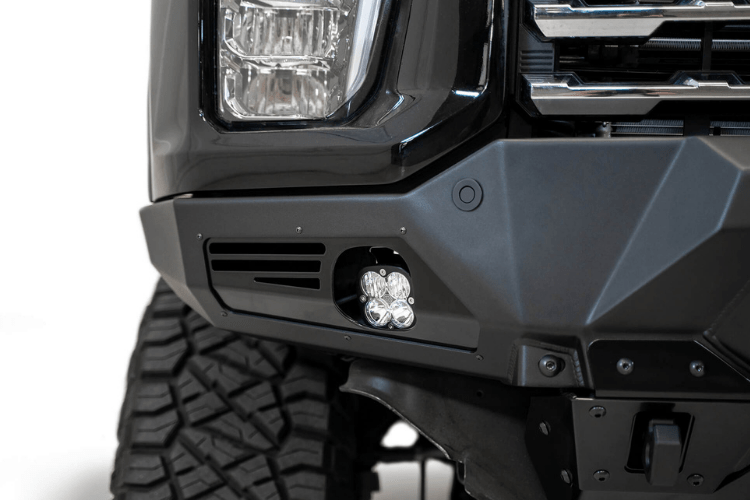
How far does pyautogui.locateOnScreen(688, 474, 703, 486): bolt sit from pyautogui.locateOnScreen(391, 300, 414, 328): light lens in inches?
17.6

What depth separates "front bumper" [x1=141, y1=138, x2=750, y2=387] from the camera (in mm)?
808

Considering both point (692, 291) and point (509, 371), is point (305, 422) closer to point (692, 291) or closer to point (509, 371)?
A: point (509, 371)

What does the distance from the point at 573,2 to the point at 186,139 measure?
544 millimetres

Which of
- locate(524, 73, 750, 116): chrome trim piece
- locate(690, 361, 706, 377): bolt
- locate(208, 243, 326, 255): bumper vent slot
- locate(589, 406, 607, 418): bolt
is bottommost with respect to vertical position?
locate(589, 406, 607, 418): bolt

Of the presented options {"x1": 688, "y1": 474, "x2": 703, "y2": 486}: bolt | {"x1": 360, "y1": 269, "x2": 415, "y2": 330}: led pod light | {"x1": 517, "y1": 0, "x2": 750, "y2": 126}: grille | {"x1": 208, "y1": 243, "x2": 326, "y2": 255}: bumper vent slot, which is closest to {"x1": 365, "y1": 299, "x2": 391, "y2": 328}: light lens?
{"x1": 360, "y1": 269, "x2": 415, "y2": 330}: led pod light

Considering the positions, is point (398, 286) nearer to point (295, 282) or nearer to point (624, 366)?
point (295, 282)

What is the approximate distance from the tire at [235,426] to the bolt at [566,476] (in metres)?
0.40

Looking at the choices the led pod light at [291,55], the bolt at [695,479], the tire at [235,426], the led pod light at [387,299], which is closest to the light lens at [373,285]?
the led pod light at [387,299]

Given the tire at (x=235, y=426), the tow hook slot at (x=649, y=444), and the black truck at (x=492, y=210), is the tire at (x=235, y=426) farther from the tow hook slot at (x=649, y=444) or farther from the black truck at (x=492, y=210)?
the tow hook slot at (x=649, y=444)

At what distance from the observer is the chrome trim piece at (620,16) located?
2.74 feet

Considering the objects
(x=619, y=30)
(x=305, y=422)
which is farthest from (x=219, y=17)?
(x=305, y=422)

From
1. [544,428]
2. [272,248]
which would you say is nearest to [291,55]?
[272,248]

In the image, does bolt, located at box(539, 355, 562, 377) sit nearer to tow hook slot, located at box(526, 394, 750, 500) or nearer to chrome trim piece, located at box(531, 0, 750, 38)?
tow hook slot, located at box(526, 394, 750, 500)

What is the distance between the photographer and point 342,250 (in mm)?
975
